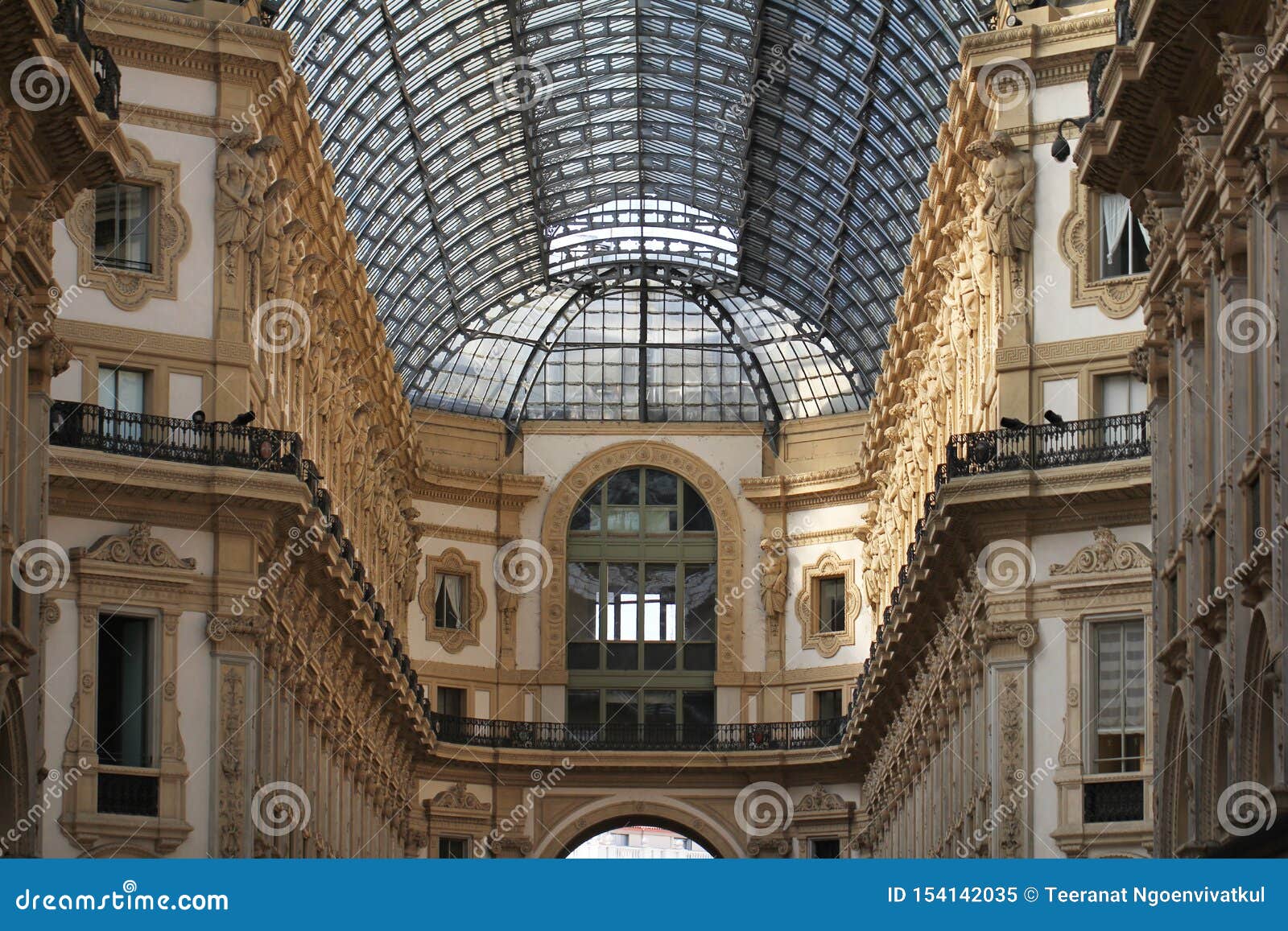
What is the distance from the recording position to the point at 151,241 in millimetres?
49469

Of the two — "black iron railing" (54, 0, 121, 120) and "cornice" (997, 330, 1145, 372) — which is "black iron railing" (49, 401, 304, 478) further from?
"cornice" (997, 330, 1145, 372)

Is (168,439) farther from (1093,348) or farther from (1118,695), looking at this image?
(1118,695)

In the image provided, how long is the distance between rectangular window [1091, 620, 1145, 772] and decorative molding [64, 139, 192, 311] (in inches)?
804

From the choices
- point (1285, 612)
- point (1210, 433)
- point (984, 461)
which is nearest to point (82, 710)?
point (984, 461)

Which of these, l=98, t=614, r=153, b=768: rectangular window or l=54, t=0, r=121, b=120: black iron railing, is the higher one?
l=54, t=0, r=121, b=120: black iron railing

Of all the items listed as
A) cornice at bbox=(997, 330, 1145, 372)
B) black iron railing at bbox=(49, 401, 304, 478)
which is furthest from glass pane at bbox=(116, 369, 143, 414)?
cornice at bbox=(997, 330, 1145, 372)

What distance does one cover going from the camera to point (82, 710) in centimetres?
4619

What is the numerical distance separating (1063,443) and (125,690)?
19614mm

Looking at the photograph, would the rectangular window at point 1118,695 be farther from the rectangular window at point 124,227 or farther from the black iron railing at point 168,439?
the rectangular window at point 124,227

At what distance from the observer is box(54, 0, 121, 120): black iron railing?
32.6 m

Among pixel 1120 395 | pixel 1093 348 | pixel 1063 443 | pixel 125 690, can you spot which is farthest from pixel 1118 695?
pixel 125 690

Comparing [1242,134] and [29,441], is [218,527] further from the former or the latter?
[1242,134]

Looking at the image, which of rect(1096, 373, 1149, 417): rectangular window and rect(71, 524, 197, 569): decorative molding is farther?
rect(1096, 373, 1149, 417): rectangular window

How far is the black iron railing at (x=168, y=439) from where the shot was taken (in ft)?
153
